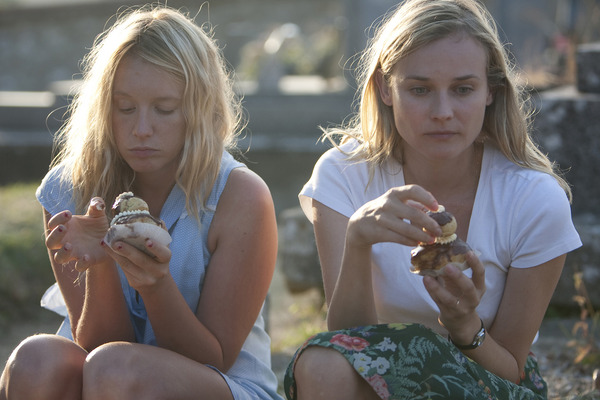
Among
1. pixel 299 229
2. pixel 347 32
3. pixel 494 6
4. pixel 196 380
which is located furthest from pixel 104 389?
pixel 494 6

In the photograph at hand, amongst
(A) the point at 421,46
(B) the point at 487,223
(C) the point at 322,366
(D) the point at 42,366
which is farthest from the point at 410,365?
(D) the point at 42,366

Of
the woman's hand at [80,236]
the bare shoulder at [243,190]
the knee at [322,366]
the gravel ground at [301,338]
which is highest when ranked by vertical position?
the bare shoulder at [243,190]

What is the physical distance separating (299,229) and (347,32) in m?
5.42

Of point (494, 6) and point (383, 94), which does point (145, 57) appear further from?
point (494, 6)

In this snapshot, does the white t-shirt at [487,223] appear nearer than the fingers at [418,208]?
No

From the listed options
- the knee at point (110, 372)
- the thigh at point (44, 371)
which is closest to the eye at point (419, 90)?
the knee at point (110, 372)

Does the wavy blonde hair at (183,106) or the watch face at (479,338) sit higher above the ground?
the wavy blonde hair at (183,106)

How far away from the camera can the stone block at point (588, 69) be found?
4125 mm

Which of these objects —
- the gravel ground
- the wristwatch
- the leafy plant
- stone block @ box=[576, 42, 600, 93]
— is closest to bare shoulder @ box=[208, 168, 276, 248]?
the wristwatch

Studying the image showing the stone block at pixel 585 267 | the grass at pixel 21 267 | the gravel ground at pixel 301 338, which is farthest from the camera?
the grass at pixel 21 267

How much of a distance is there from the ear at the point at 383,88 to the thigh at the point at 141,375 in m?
0.97

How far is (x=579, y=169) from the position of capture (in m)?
4.04

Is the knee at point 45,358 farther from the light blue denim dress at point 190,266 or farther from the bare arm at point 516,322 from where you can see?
the bare arm at point 516,322

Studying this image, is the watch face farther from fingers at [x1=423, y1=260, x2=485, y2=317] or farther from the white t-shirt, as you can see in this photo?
the white t-shirt
